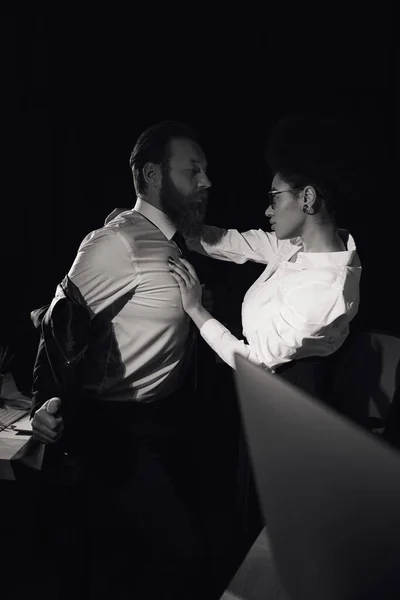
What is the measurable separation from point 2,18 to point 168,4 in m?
0.67

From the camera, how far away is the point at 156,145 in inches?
64.9

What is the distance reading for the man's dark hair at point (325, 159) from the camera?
158 centimetres

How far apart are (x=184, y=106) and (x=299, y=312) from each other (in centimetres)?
105

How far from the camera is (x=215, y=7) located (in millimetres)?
2033

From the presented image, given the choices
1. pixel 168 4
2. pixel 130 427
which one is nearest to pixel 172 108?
pixel 168 4

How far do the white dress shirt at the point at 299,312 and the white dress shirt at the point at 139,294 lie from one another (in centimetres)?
13

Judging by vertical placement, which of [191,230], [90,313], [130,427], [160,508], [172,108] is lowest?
[160,508]

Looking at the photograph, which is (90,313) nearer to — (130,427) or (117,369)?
(117,369)

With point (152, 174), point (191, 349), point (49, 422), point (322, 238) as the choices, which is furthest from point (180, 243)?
point (49, 422)

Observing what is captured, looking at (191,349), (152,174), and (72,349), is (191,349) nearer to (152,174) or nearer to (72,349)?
(72,349)

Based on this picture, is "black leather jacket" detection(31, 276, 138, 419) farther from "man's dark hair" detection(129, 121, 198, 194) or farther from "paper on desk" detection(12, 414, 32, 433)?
"man's dark hair" detection(129, 121, 198, 194)

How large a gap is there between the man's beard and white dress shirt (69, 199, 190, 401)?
0.03 meters

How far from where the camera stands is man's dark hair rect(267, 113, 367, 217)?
1.58 m

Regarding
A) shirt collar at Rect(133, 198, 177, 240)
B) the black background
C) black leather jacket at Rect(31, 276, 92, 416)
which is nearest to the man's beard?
shirt collar at Rect(133, 198, 177, 240)
